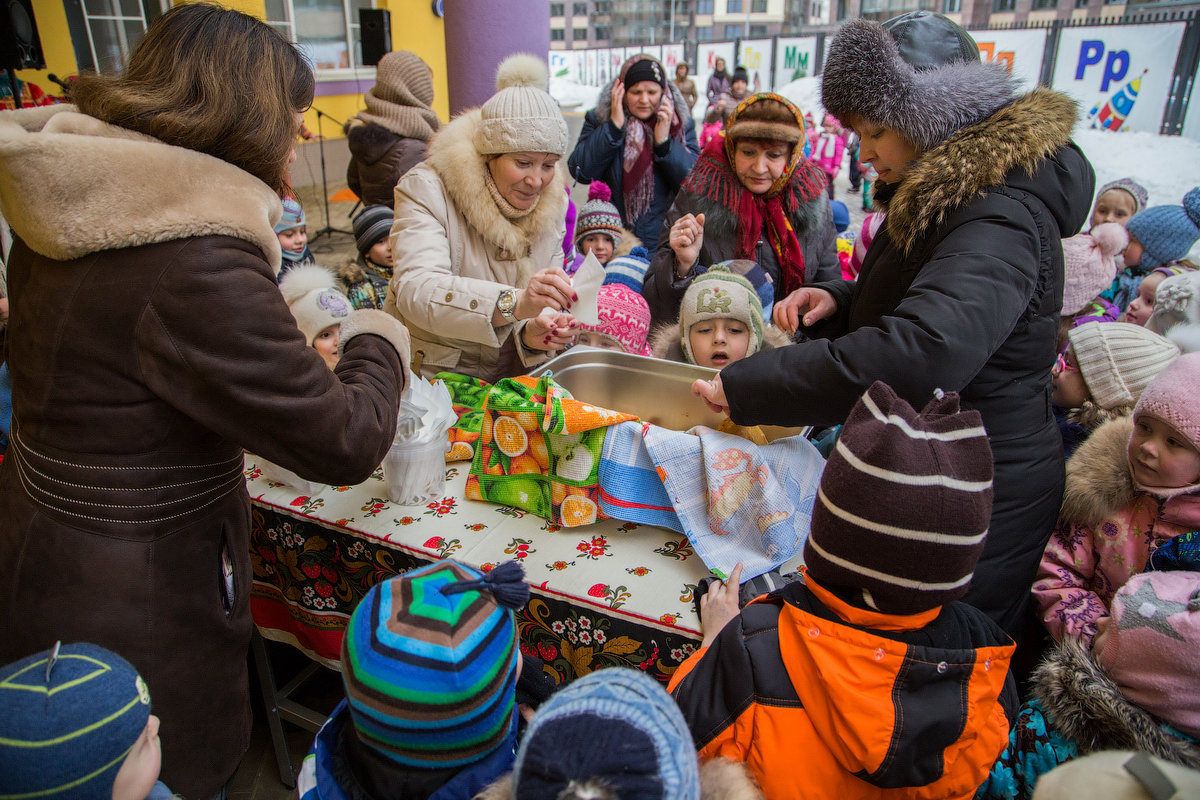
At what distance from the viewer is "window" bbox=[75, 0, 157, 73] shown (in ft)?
22.8

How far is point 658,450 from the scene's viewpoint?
1.54m

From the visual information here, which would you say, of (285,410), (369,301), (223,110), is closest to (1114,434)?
(285,410)

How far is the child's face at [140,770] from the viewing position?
92cm

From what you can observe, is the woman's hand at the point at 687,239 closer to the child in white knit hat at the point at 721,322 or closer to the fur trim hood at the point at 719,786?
the child in white knit hat at the point at 721,322

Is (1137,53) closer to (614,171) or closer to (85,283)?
(614,171)

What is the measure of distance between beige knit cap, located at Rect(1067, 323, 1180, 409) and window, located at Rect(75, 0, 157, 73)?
8.45 meters

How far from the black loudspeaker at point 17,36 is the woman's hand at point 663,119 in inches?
139

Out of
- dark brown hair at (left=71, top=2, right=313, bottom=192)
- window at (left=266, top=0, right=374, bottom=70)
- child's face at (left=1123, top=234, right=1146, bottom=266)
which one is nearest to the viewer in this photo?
dark brown hair at (left=71, top=2, right=313, bottom=192)

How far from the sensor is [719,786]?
34.1 inches

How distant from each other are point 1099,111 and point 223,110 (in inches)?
446

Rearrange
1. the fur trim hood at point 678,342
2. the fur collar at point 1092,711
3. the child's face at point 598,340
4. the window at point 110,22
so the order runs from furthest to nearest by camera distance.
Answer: the window at point 110,22, the child's face at point 598,340, the fur trim hood at point 678,342, the fur collar at point 1092,711

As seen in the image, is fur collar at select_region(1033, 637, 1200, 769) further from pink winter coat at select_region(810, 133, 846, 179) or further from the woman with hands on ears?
pink winter coat at select_region(810, 133, 846, 179)

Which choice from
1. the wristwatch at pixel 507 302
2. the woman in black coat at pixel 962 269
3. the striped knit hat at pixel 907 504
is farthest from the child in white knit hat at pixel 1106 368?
the wristwatch at pixel 507 302

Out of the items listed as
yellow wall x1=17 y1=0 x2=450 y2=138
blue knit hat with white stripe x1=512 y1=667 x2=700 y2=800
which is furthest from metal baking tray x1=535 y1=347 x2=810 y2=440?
yellow wall x1=17 y1=0 x2=450 y2=138
